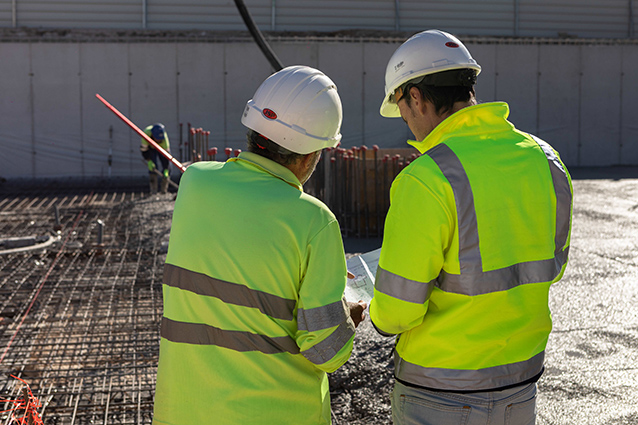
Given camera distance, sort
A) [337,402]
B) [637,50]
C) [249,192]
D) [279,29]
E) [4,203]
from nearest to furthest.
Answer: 1. [249,192]
2. [337,402]
3. [4,203]
4. [279,29]
5. [637,50]

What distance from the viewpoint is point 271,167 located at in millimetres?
1857

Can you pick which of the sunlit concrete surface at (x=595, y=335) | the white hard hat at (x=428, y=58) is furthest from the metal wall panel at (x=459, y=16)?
the white hard hat at (x=428, y=58)

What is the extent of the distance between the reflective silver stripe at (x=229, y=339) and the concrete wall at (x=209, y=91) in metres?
17.3

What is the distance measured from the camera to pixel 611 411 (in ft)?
12.2

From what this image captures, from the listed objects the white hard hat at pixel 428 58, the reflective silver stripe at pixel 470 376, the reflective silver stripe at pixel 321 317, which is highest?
the white hard hat at pixel 428 58

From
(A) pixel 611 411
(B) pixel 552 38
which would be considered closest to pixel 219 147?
(B) pixel 552 38

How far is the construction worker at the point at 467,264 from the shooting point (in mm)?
1827

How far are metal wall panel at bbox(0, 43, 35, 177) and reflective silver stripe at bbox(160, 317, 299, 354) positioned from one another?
59.4 feet

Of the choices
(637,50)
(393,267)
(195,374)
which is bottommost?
(195,374)

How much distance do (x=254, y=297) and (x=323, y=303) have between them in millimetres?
196

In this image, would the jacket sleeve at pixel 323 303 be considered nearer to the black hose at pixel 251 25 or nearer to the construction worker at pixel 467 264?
the construction worker at pixel 467 264

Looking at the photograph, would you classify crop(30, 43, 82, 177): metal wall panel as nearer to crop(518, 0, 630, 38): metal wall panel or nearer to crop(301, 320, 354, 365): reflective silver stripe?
crop(518, 0, 630, 38): metal wall panel

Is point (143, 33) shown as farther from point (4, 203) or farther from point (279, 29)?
point (4, 203)

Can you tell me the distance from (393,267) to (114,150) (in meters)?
17.9
